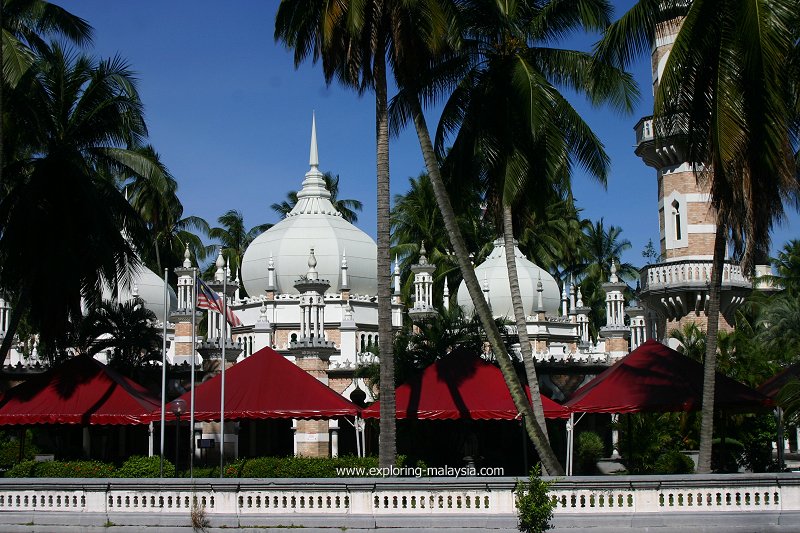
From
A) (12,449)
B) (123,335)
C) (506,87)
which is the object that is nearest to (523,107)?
(506,87)

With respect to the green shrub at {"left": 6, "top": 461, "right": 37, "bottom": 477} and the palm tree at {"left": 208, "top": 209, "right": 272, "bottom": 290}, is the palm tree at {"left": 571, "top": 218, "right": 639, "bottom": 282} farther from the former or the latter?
the green shrub at {"left": 6, "top": 461, "right": 37, "bottom": 477}

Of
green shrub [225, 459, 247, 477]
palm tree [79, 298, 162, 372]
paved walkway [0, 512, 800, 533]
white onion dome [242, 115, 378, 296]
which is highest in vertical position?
white onion dome [242, 115, 378, 296]

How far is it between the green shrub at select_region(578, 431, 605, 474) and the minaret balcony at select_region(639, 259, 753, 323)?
673 centimetres

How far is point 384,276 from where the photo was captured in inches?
919

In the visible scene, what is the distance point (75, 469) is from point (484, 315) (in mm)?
11988

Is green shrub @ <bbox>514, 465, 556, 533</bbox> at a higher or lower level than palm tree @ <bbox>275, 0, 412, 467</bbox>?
lower

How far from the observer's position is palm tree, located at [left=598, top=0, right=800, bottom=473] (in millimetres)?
18875

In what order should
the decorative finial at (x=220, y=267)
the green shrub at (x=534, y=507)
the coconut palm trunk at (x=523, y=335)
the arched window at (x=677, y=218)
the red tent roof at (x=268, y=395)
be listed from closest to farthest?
the green shrub at (x=534, y=507), the coconut palm trunk at (x=523, y=335), the red tent roof at (x=268, y=395), the arched window at (x=677, y=218), the decorative finial at (x=220, y=267)

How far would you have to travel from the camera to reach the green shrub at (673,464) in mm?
30703

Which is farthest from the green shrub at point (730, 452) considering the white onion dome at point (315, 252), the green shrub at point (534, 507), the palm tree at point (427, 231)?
the palm tree at point (427, 231)

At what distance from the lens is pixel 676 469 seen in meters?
30.9

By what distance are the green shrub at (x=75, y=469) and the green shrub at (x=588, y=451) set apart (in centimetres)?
1602

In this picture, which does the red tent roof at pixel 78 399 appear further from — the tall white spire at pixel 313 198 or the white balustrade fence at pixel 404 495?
the tall white spire at pixel 313 198

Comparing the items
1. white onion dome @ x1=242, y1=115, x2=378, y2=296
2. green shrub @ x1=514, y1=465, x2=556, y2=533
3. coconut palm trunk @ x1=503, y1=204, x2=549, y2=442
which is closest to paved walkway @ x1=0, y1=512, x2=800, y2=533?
green shrub @ x1=514, y1=465, x2=556, y2=533
